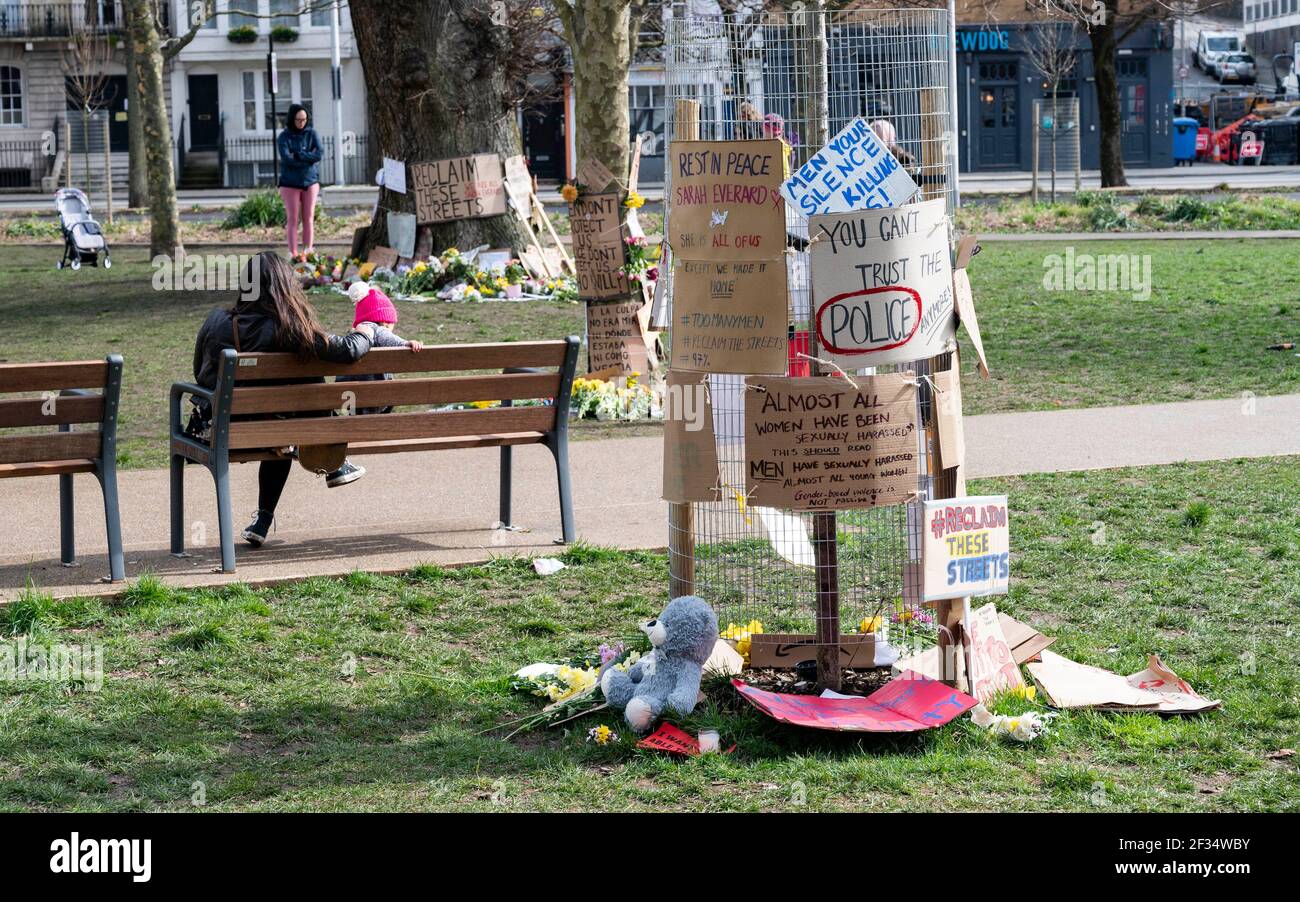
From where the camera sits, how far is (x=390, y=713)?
5.19 meters

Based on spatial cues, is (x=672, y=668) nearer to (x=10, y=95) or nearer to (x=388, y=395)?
Answer: (x=388, y=395)

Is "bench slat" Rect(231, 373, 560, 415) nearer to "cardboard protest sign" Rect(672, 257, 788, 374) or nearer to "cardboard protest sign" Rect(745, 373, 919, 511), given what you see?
"cardboard protest sign" Rect(672, 257, 788, 374)

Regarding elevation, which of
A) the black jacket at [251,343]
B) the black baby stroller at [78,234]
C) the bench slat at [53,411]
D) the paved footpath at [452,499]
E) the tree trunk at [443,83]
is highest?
the tree trunk at [443,83]

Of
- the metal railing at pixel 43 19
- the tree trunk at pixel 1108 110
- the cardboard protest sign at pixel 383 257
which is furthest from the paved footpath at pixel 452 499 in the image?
the metal railing at pixel 43 19

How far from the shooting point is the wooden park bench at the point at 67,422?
21.4 feet

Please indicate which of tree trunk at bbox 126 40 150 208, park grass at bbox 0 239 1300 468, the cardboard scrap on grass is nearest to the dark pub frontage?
tree trunk at bbox 126 40 150 208

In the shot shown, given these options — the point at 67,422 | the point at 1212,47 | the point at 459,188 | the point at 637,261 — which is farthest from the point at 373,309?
the point at 1212,47

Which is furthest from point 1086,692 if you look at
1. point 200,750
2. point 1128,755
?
point 200,750

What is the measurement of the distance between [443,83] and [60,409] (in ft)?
37.4

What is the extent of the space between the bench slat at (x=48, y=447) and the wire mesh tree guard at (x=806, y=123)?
2619mm

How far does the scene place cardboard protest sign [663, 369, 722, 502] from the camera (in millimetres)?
5180

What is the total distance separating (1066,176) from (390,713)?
125 feet

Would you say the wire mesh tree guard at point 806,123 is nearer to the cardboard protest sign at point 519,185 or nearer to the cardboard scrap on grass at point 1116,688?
the cardboard scrap on grass at point 1116,688

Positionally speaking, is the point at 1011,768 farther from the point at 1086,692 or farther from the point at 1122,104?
the point at 1122,104
